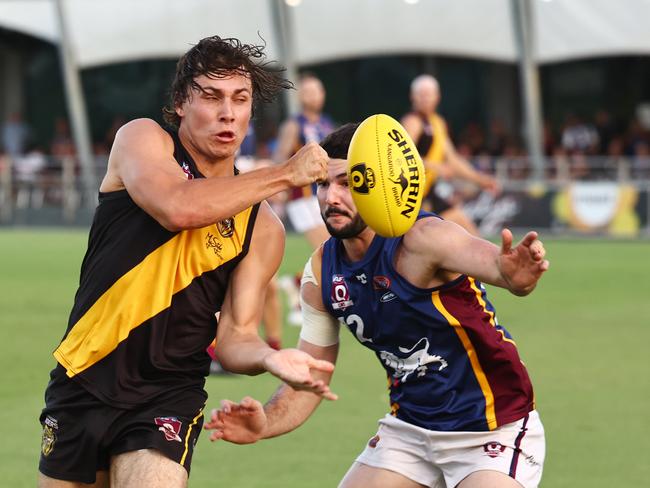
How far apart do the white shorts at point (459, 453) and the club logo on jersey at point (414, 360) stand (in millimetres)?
239

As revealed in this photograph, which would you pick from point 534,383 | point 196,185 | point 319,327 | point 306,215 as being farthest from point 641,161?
point 196,185

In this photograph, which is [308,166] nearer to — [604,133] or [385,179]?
[385,179]

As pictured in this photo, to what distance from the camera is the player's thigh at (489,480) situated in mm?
5121

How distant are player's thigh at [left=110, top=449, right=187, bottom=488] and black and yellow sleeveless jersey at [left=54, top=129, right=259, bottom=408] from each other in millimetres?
200

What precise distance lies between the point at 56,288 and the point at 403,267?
39.4 feet

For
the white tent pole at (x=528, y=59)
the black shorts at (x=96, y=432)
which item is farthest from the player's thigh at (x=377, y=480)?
the white tent pole at (x=528, y=59)

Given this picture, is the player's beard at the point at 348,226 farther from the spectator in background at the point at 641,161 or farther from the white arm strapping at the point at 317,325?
the spectator in background at the point at 641,161

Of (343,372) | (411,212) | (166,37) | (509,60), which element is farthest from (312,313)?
(166,37)

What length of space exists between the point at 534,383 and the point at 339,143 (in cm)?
508

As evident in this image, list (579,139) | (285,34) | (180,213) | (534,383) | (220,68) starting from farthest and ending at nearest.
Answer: (285,34), (579,139), (534,383), (220,68), (180,213)

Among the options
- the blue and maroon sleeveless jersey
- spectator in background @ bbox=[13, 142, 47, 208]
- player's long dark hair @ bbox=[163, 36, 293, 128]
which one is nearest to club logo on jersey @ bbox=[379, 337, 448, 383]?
the blue and maroon sleeveless jersey

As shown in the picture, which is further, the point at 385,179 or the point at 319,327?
the point at 319,327

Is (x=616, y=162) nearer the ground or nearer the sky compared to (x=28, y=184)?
nearer the ground

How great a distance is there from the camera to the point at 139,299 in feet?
16.0
